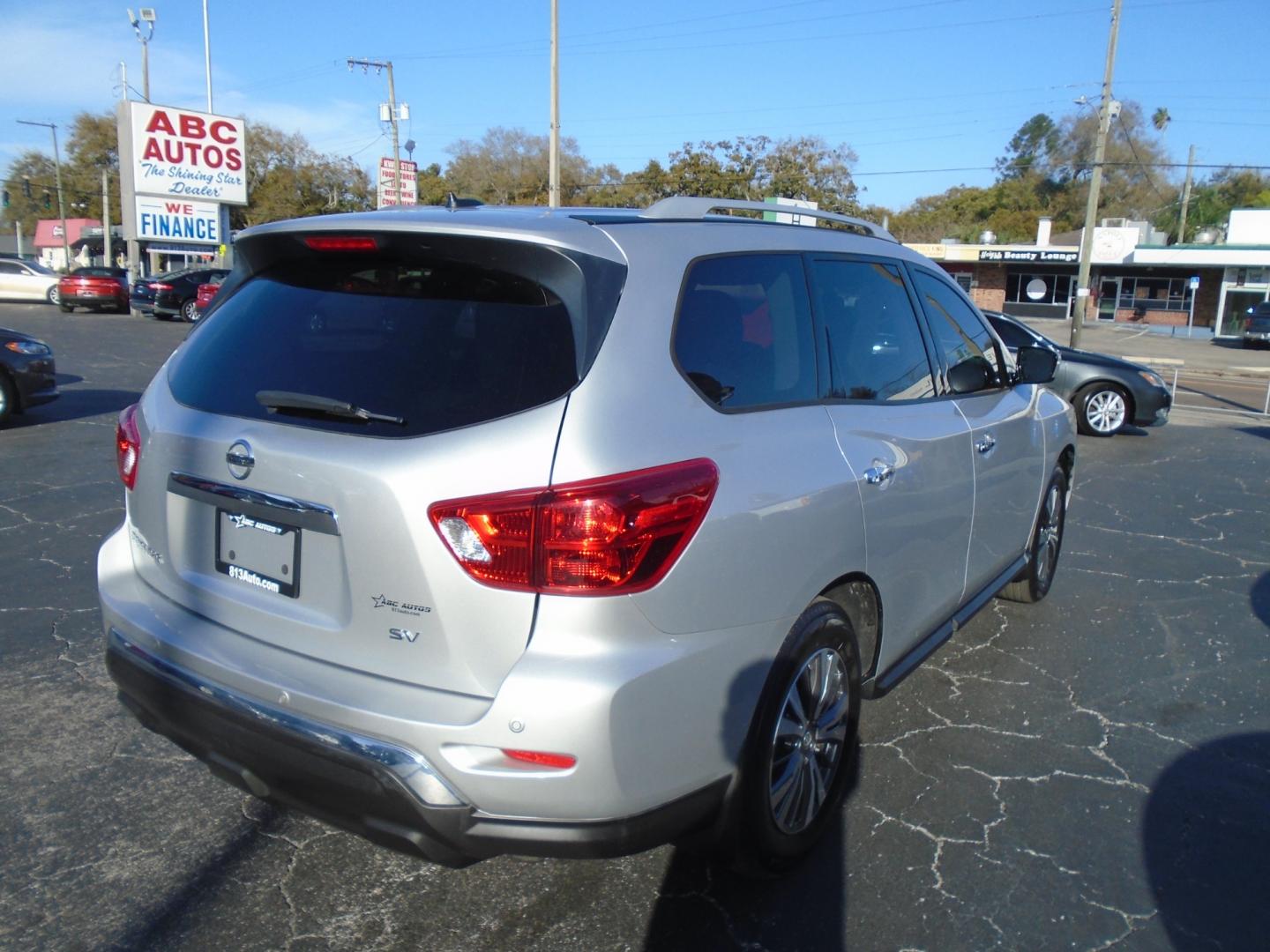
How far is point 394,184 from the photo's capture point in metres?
31.6

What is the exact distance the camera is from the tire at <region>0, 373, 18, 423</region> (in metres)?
10.0

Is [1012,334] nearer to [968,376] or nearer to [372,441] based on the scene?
[968,376]

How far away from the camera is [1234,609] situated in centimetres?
561

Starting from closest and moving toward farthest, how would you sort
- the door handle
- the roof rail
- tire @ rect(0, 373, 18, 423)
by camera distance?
the roof rail < the door handle < tire @ rect(0, 373, 18, 423)

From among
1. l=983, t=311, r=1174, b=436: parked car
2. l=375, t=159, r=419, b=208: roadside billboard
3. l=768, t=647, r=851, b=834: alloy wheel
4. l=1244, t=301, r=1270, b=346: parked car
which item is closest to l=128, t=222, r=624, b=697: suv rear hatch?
l=768, t=647, r=851, b=834: alloy wheel

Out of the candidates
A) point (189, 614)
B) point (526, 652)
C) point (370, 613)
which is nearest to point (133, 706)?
point (189, 614)

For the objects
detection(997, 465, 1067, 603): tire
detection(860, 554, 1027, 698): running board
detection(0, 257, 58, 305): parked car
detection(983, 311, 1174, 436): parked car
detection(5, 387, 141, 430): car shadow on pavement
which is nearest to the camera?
detection(860, 554, 1027, 698): running board

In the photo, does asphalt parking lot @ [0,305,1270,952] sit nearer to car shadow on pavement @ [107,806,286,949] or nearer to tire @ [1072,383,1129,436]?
car shadow on pavement @ [107,806,286,949]

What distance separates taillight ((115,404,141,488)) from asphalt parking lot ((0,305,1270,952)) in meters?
1.14

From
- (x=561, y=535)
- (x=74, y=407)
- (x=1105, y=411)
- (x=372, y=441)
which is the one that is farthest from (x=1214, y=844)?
(x=74, y=407)

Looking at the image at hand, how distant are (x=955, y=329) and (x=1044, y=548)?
5.80ft

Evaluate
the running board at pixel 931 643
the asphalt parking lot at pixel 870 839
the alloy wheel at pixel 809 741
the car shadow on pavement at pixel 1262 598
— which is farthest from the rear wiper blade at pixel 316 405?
the car shadow on pavement at pixel 1262 598

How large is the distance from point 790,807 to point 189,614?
5.88 feet

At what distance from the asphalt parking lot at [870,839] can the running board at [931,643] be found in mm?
389
